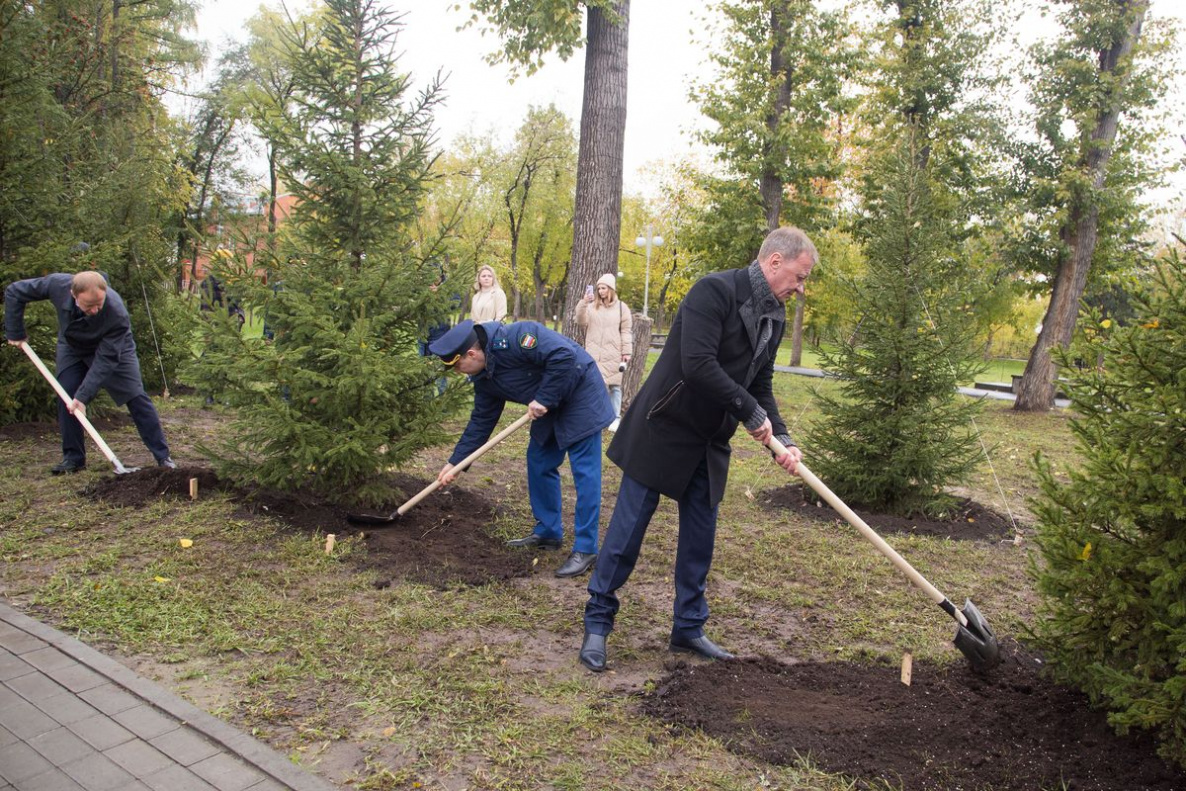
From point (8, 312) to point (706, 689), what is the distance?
7065 millimetres

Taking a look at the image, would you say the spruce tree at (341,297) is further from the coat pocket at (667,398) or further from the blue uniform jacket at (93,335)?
the coat pocket at (667,398)

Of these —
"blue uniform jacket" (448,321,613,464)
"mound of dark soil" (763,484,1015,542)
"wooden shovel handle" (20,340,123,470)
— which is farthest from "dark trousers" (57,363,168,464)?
"mound of dark soil" (763,484,1015,542)

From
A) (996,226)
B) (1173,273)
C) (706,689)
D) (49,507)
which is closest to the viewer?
(1173,273)

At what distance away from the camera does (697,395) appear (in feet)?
12.7

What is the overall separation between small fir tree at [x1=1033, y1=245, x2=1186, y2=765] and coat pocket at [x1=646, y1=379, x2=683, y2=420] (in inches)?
62.4

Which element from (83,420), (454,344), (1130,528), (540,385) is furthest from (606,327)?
(1130,528)

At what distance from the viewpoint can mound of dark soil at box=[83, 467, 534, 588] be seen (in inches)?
205

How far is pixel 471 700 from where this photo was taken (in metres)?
3.59

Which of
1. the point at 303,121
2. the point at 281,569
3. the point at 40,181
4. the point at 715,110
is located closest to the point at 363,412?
the point at 281,569

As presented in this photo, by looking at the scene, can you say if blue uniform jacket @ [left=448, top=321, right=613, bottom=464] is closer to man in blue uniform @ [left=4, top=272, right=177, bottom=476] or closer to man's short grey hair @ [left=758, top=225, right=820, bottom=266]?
man's short grey hair @ [left=758, top=225, right=820, bottom=266]

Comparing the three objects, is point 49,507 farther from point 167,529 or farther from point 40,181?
point 40,181

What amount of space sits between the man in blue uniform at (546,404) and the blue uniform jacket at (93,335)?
354cm

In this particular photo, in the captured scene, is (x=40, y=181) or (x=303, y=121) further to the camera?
(x=40, y=181)

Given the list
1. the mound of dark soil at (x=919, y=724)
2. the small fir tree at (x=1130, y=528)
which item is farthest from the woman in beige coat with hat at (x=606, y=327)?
the small fir tree at (x=1130, y=528)
